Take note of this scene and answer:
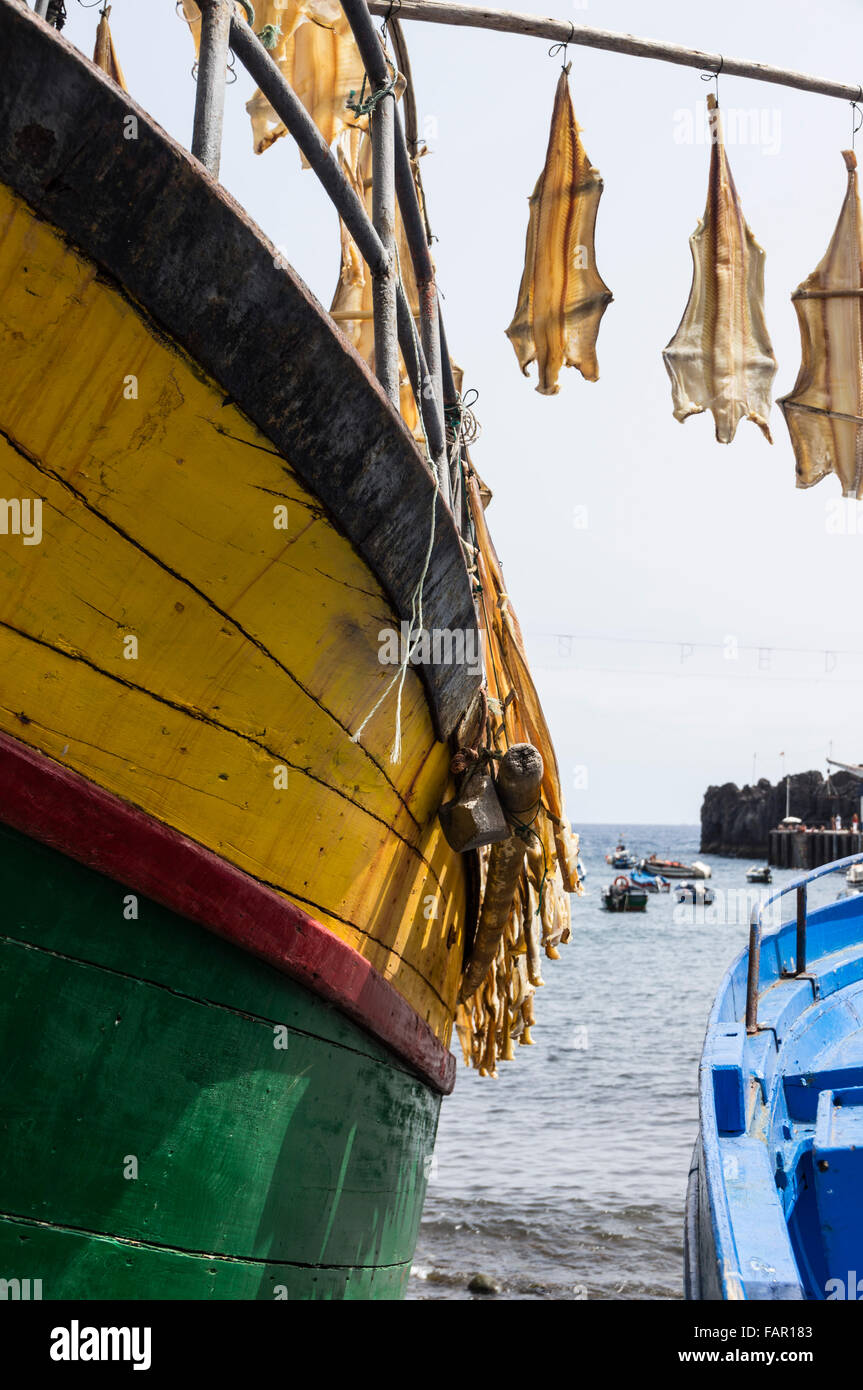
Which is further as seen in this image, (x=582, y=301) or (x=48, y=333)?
(x=582, y=301)

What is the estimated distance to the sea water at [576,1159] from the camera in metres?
10.1

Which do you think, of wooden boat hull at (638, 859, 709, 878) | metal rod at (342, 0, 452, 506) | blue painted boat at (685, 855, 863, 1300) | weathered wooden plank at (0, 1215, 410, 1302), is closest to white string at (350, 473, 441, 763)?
metal rod at (342, 0, 452, 506)

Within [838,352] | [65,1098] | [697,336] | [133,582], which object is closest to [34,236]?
[133,582]

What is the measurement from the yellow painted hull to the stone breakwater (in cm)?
9333

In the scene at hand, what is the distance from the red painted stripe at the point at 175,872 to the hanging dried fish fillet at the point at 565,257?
3966 millimetres

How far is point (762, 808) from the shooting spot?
107625mm

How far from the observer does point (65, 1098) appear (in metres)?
2.30

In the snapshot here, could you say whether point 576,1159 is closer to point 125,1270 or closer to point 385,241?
point 125,1270

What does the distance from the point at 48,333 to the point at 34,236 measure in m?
0.17

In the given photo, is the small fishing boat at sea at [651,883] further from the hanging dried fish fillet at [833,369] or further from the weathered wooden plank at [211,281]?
the weathered wooden plank at [211,281]

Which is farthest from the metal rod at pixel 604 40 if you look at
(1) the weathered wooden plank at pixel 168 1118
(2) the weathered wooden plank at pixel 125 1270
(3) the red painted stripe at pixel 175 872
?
(2) the weathered wooden plank at pixel 125 1270

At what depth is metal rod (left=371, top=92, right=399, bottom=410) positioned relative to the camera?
3.02m

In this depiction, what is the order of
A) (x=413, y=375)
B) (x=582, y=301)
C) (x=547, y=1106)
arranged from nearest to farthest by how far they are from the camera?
(x=413, y=375) < (x=582, y=301) < (x=547, y=1106)
